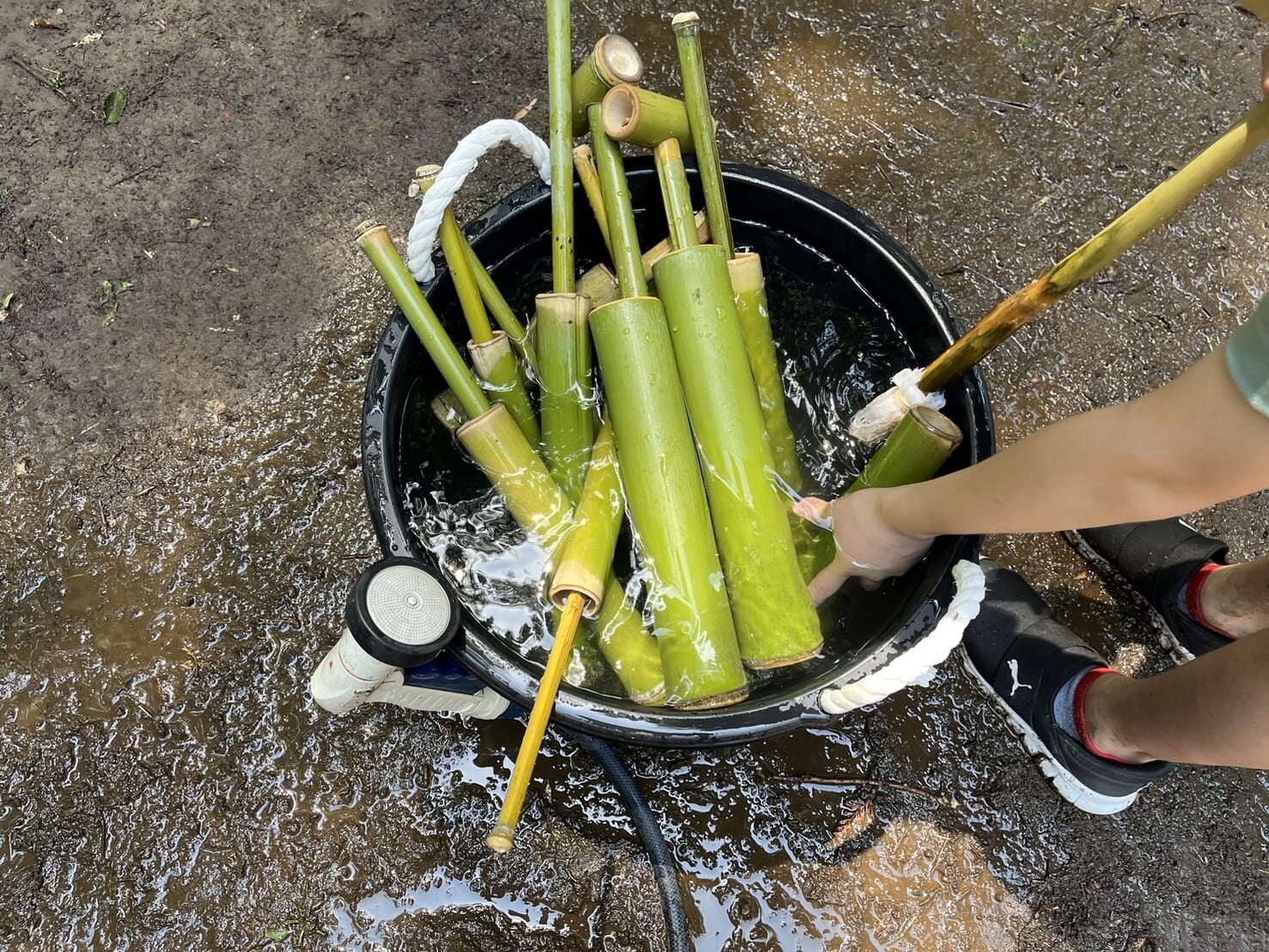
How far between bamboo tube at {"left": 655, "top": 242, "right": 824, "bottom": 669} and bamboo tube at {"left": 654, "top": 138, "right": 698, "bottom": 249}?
0.14 feet

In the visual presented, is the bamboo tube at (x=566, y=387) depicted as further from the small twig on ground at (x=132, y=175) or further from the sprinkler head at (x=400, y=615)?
the small twig on ground at (x=132, y=175)

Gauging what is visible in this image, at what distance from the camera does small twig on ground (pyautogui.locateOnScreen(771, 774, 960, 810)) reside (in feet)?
6.01

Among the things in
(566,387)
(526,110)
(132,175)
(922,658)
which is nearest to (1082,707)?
(922,658)

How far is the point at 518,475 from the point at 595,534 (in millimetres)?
216

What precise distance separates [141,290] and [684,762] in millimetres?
1881

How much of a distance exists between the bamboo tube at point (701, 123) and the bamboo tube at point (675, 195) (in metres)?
0.05

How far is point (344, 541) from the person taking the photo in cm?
193

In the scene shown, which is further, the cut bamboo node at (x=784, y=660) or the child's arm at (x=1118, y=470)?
the cut bamboo node at (x=784, y=660)

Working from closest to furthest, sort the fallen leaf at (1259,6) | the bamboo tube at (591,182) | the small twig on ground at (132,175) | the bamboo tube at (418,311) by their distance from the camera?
the fallen leaf at (1259,6) → the bamboo tube at (418,311) → the bamboo tube at (591,182) → the small twig on ground at (132,175)

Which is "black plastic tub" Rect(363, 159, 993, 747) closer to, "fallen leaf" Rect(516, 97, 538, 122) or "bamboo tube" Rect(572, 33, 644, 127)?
"bamboo tube" Rect(572, 33, 644, 127)

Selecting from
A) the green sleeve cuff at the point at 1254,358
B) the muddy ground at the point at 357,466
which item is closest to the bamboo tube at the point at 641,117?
the muddy ground at the point at 357,466

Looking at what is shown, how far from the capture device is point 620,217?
156 cm

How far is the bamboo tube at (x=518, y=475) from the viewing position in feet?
5.06

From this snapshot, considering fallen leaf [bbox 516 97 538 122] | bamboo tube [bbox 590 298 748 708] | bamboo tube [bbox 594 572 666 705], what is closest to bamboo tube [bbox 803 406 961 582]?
bamboo tube [bbox 590 298 748 708]
